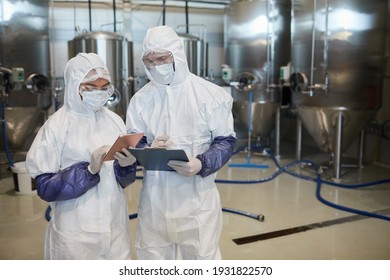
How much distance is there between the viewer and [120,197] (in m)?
1.39

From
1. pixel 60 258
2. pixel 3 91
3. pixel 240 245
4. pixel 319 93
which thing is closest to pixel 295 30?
pixel 319 93

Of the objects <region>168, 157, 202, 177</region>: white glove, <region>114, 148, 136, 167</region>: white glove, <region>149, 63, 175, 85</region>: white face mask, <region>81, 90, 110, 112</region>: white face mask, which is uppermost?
<region>149, 63, 175, 85</region>: white face mask

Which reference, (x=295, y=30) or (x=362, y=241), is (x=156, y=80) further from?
(x=295, y=30)

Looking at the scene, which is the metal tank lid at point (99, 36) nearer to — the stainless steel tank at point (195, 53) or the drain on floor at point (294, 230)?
the stainless steel tank at point (195, 53)

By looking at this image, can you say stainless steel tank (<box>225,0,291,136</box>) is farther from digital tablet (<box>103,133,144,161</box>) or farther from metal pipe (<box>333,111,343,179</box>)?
digital tablet (<box>103,133,144,161</box>)

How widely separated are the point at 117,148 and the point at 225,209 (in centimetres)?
171

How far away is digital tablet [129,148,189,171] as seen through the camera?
1.18 meters

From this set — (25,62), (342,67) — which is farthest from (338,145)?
(25,62)

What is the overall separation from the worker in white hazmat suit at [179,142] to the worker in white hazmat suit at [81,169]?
13cm

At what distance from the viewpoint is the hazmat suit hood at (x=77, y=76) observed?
127 centimetres

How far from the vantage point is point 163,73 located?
1.39 m

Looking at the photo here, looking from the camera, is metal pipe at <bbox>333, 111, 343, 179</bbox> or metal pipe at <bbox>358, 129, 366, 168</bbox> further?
metal pipe at <bbox>358, 129, 366, 168</bbox>

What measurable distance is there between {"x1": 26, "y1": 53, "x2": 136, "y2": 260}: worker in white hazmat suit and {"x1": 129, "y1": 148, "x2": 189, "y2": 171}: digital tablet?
0.17 ft

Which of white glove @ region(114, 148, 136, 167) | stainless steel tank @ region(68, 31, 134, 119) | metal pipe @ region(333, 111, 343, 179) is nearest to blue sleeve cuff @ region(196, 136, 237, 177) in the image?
white glove @ region(114, 148, 136, 167)
